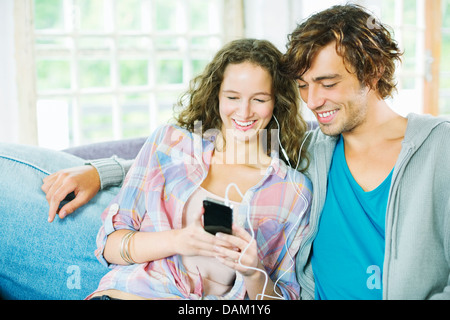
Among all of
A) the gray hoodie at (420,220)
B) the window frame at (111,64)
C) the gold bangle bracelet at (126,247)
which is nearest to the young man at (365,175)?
the gray hoodie at (420,220)

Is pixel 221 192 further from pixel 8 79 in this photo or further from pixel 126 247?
pixel 8 79

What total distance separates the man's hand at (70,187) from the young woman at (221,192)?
104 mm

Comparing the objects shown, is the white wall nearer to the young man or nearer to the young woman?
the young woman

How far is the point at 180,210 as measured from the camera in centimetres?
140

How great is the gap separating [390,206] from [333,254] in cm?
23

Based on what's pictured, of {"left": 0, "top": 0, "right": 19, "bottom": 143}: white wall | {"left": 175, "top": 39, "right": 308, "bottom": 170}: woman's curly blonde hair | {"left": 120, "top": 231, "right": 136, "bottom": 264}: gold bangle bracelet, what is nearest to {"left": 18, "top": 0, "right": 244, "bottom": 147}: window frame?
{"left": 0, "top": 0, "right": 19, "bottom": 143}: white wall

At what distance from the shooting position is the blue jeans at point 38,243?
1389 millimetres

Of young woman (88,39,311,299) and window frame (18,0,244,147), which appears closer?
young woman (88,39,311,299)

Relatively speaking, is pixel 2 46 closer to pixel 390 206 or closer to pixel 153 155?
pixel 153 155

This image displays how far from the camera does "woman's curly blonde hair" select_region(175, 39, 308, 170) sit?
146 cm

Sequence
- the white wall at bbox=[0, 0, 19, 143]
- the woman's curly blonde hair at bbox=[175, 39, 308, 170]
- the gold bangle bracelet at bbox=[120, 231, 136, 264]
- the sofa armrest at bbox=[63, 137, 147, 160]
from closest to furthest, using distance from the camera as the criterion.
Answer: the gold bangle bracelet at bbox=[120, 231, 136, 264] < the woman's curly blonde hair at bbox=[175, 39, 308, 170] < the sofa armrest at bbox=[63, 137, 147, 160] < the white wall at bbox=[0, 0, 19, 143]

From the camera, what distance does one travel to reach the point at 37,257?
1402 millimetres

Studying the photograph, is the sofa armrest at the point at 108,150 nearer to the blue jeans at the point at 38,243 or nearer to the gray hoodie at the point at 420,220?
the blue jeans at the point at 38,243
